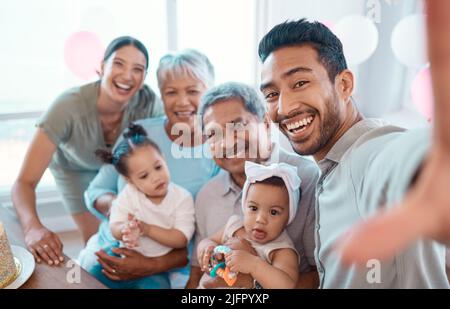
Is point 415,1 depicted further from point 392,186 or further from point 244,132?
point 392,186

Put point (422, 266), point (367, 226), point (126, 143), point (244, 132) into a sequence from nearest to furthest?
1. point (367, 226)
2. point (422, 266)
3. point (244, 132)
4. point (126, 143)

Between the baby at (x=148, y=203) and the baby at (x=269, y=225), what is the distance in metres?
0.24

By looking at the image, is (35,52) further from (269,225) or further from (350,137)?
(350,137)

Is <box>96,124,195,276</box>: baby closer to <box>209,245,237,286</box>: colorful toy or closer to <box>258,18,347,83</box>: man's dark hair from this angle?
<box>209,245,237,286</box>: colorful toy

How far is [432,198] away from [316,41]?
49 cm

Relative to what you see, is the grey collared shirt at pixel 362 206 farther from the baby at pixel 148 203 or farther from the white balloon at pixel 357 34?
the baby at pixel 148 203

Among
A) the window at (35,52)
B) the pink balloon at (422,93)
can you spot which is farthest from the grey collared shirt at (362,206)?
the window at (35,52)

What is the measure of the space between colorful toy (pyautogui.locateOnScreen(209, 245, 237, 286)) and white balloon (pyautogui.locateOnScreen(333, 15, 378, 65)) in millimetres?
442

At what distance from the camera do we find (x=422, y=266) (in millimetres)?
715

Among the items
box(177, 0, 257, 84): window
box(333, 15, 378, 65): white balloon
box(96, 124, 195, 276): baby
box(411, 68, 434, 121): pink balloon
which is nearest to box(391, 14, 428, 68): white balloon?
box(411, 68, 434, 121): pink balloon

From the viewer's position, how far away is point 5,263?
1.01 metres

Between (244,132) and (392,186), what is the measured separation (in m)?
0.48

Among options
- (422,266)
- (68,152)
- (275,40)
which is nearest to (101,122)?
(68,152)

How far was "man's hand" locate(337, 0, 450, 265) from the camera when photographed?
33 centimetres
